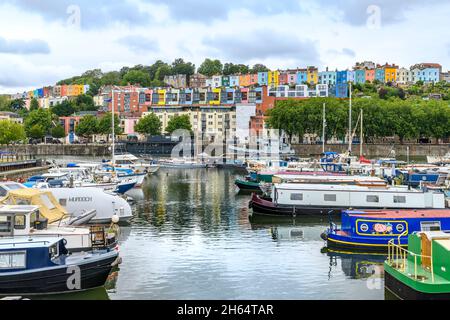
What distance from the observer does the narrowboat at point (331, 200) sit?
128 feet

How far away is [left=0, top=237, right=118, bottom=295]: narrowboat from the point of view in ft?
66.7

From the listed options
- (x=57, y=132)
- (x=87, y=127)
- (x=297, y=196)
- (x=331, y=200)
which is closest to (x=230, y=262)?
(x=297, y=196)

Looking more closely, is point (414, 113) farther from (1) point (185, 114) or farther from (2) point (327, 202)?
(2) point (327, 202)

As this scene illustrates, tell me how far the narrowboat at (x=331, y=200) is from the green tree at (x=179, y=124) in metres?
102

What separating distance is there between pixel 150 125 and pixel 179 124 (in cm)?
785

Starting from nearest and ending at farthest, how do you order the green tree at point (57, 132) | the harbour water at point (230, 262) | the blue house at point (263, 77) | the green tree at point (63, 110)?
the harbour water at point (230, 262) < the green tree at point (57, 132) < the green tree at point (63, 110) < the blue house at point (263, 77)

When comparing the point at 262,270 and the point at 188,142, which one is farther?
the point at 188,142

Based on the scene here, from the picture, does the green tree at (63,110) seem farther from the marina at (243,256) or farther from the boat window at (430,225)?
the boat window at (430,225)

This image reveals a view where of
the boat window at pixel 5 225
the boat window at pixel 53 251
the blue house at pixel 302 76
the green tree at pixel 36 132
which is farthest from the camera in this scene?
the blue house at pixel 302 76

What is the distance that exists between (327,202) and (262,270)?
1512 centimetres

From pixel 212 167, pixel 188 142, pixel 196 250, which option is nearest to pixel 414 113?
pixel 188 142

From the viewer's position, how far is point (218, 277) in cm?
2414

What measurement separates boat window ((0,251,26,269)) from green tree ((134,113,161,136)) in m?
125

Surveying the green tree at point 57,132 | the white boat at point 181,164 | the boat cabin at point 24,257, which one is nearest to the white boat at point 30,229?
the boat cabin at point 24,257
